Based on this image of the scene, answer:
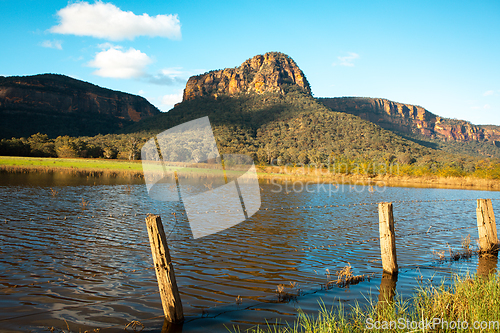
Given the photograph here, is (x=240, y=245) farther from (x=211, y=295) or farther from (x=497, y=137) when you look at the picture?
(x=497, y=137)

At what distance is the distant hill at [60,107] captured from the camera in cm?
10812

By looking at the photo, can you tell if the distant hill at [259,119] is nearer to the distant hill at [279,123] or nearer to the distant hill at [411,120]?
the distant hill at [279,123]

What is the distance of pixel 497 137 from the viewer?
16712cm

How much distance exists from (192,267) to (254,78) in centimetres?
12917

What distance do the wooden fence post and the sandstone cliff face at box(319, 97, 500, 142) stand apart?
163 metres

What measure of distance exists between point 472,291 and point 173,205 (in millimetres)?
13844

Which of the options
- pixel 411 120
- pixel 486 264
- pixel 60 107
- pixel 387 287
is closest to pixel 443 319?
pixel 387 287

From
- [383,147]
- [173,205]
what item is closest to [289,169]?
[383,147]

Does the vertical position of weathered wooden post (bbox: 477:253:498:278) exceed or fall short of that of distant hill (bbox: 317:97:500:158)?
it falls short

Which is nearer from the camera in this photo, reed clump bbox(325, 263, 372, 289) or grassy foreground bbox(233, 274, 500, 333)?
grassy foreground bbox(233, 274, 500, 333)

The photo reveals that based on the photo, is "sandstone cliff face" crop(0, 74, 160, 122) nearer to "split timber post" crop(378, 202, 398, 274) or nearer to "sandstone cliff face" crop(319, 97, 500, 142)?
"sandstone cliff face" crop(319, 97, 500, 142)

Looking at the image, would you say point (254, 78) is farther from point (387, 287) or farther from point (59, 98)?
point (387, 287)

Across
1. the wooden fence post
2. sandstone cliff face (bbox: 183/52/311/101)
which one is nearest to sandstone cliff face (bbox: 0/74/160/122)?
sandstone cliff face (bbox: 183/52/311/101)

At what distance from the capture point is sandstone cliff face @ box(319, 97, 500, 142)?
533ft
